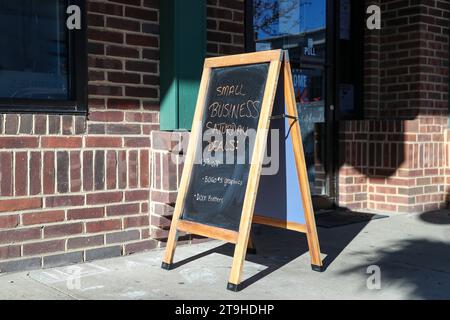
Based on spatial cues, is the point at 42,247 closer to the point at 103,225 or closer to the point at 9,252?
the point at 9,252

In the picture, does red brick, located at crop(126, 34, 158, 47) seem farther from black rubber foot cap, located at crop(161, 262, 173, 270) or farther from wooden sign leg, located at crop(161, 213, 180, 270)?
black rubber foot cap, located at crop(161, 262, 173, 270)

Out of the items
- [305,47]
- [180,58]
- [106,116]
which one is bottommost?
[106,116]

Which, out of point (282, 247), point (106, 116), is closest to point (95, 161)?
point (106, 116)

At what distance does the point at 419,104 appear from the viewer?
710 centimetres

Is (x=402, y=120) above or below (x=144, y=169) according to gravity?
above

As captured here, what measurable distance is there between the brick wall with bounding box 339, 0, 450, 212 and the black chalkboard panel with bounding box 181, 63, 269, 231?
3.15 meters

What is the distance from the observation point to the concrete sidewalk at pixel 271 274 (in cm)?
385

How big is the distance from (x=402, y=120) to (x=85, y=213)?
4.18m

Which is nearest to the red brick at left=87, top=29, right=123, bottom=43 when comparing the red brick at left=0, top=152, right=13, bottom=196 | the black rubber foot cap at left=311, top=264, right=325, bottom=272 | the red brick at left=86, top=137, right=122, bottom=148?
the red brick at left=86, top=137, right=122, bottom=148

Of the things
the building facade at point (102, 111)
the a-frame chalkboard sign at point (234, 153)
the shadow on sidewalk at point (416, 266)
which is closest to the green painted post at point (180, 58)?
the building facade at point (102, 111)

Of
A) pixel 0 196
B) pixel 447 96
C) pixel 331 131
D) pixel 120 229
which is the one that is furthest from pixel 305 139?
pixel 0 196

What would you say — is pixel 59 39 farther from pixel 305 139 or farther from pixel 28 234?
pixel 305 139

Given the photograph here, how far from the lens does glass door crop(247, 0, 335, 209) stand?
6.64m

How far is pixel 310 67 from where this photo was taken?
22.4ft
